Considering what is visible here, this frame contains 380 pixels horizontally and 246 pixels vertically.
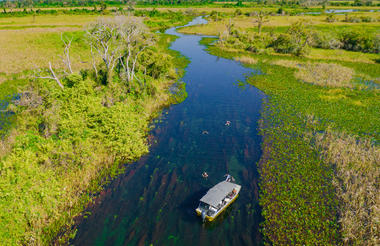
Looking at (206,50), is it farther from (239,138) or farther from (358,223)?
(358,223)

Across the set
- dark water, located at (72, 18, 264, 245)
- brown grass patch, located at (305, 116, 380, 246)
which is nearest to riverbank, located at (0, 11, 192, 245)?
dark water, located at (72, 18, 264, 245)

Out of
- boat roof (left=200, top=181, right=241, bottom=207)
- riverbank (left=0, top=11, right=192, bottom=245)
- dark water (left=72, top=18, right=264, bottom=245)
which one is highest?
riverbank (left=0, top=11, right=192, bottom=245)

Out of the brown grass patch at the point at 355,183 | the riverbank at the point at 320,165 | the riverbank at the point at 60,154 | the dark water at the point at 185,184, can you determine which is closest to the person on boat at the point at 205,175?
the dark water at the point at 185,184

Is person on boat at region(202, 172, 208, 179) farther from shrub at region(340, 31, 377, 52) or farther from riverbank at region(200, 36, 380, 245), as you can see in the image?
shrub at region(340, 31, 377, 52)

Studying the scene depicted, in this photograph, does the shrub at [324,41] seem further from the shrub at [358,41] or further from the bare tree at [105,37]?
the bare tree at [105,37]

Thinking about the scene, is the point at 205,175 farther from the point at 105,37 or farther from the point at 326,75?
the point at 326,75

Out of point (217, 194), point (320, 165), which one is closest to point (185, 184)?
point (217, 194)
